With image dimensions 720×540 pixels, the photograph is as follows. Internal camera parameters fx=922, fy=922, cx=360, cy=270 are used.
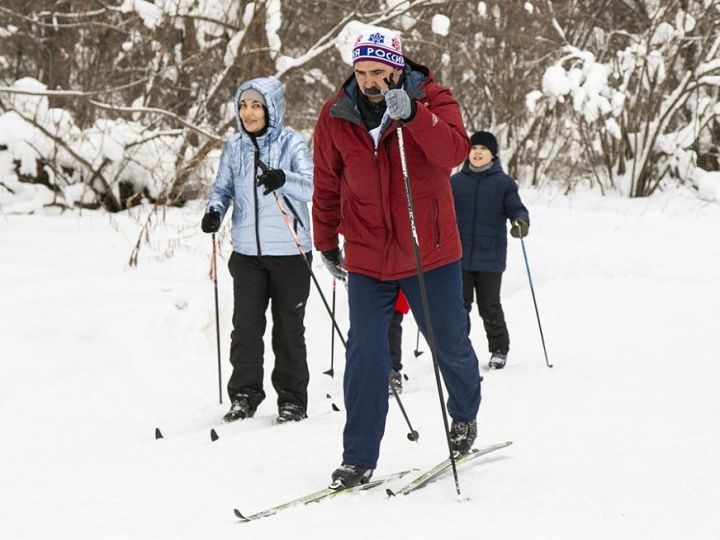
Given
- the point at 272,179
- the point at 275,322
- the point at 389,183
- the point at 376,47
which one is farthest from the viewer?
the point at 275,322

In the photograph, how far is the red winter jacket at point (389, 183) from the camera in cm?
344

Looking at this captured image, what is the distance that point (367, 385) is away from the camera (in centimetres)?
A: 356

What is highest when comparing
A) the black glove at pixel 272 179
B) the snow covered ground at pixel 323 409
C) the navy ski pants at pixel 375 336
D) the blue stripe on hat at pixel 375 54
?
the blue stripe on hat at pixel 375 54

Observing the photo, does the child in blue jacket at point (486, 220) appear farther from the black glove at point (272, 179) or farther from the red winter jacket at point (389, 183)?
the red winter jacket at point (389, 183)

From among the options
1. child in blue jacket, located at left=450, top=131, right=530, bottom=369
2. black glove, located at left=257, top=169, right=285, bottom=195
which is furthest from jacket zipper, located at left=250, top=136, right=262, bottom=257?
child in blue jacket, located at left=450, top=131, right=530, bottom=369

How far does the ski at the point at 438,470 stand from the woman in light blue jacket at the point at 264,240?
1.39 meters

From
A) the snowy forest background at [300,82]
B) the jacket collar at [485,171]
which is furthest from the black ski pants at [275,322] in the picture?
the snowy forest background at [300,82]

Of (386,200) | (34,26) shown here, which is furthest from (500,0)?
(386,200)

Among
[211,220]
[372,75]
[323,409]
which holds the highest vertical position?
[372,75]

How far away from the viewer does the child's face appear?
247 inches

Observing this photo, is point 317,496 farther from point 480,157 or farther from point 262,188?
point 480,157

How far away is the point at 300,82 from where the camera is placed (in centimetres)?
1477

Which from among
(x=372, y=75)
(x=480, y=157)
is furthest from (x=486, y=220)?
(x=372, y=75)

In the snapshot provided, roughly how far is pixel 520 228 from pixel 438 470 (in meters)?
→ 2.80
